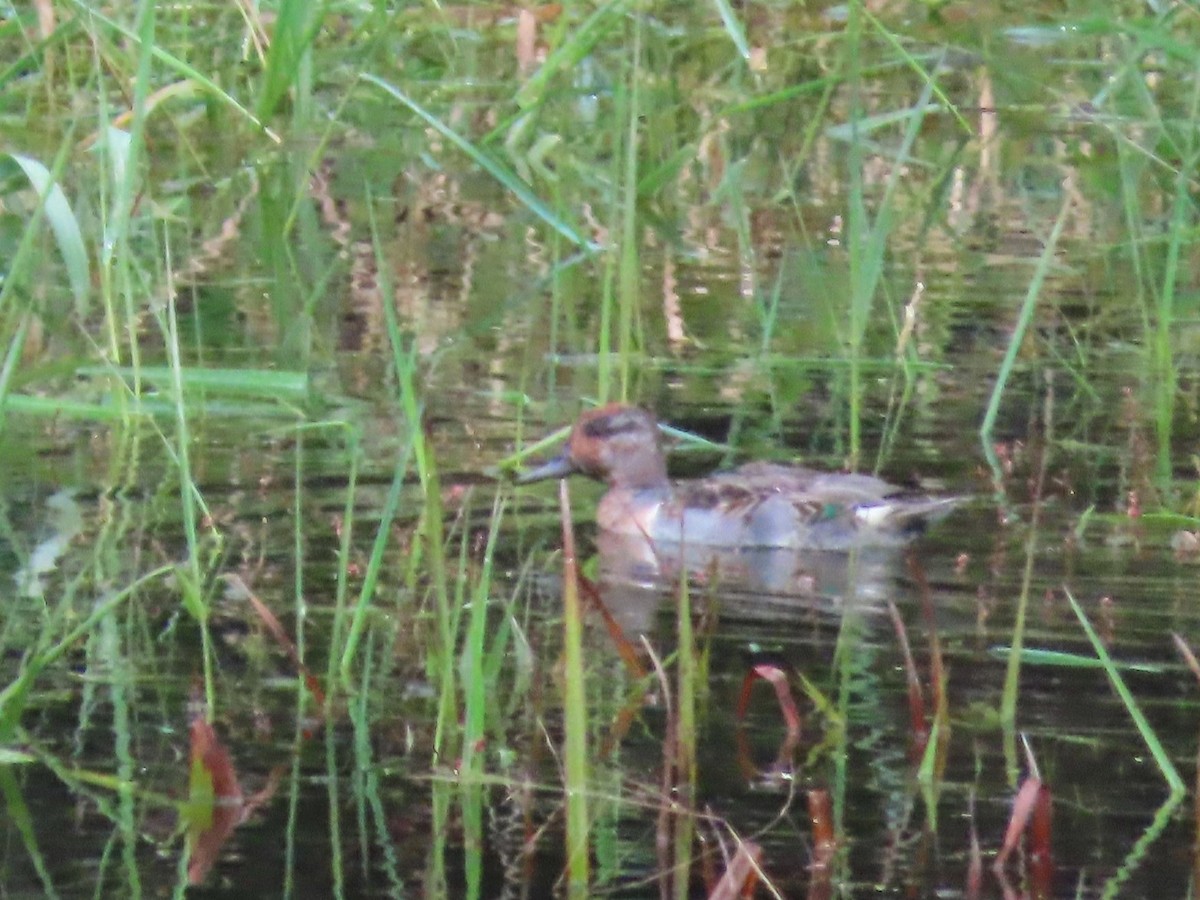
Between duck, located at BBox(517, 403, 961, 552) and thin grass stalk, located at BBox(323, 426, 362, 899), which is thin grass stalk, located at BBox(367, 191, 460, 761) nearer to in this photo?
thin grass stalk, located at BBox(323, 426, 362, 899)

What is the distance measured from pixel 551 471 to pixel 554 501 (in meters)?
0.08

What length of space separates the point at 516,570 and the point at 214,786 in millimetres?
1886

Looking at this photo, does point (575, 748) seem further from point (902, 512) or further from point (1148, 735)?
point (902, 512)

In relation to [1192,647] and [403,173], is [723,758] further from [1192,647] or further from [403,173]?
[403,173]

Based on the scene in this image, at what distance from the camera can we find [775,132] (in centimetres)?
Result: 1258

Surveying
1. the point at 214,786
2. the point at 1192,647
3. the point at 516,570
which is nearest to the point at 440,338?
the point at 516,570

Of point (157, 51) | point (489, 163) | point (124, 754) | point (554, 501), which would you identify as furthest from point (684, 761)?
point (554, 501)

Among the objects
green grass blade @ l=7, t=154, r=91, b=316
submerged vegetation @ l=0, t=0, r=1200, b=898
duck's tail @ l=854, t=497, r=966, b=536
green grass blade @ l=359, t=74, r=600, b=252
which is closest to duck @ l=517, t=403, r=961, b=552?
duck's tail @ l=854, t=497, r=966, b=536

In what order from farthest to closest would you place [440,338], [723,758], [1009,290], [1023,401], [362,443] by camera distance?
[1009,290] → [440,338] → [1023,401] → [362,443] → [723,758]

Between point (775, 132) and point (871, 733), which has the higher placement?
point (775, 132)

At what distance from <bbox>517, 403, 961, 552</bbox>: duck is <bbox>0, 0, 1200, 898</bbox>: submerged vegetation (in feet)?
0.39

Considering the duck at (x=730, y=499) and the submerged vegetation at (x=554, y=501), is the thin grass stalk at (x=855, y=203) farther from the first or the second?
the duck at (x=730, y=499)

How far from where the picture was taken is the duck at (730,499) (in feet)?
21.6

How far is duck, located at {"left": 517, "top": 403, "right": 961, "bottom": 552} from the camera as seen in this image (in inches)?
259
